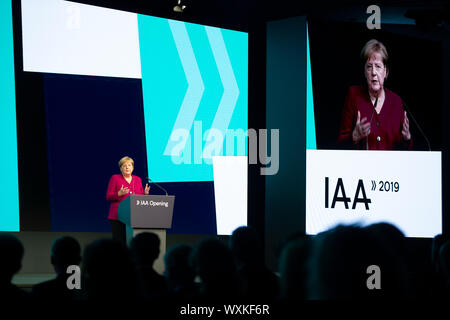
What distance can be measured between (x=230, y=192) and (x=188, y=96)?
140 centimetres

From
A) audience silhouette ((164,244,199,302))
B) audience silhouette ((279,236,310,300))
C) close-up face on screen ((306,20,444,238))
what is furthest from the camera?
close-up face on screen ((306,20,444,238))

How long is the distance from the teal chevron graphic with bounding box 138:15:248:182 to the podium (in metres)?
1.69

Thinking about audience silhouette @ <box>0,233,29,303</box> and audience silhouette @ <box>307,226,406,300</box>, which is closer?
audience silhouette @ <box>307,226,406,300</box>

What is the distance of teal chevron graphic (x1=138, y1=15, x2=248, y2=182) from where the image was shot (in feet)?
21.1

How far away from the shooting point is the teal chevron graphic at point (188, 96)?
6.42 metres

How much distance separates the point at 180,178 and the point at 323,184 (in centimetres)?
183

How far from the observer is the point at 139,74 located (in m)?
6.38

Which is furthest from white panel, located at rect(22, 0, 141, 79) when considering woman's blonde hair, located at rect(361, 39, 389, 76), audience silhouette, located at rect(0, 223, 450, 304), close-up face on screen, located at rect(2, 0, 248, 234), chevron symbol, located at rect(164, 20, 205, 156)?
audience silhouette, located at rect(0, 223, 450, 304)

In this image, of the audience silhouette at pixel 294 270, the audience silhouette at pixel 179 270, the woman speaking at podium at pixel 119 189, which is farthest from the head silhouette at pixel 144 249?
the woman speaking at podium at pixel 119 189

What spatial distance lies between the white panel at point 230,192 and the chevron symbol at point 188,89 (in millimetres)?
608

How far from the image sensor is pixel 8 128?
5570 mm

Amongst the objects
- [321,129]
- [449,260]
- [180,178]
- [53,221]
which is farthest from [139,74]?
[449,260]

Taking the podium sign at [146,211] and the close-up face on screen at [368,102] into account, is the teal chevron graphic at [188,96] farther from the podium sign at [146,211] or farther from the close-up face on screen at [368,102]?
the podium sign at [146,211]

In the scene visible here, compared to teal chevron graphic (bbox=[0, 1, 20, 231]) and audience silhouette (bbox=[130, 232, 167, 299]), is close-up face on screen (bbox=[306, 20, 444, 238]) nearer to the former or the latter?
teal chevron graphic (bbox=[0, 1, 20, 231])
